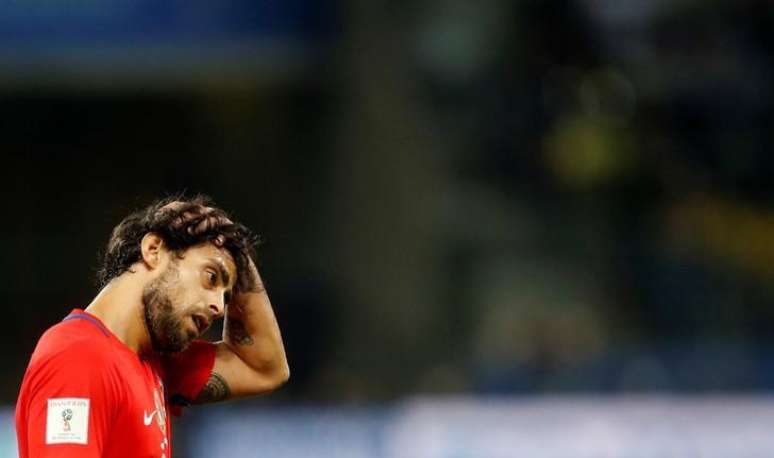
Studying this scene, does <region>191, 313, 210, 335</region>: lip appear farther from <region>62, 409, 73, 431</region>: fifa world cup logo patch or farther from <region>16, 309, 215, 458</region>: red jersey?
<region>62, 409, 73, 431</region>: fifa world cup logo patch

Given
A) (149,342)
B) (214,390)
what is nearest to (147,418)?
(149,342)

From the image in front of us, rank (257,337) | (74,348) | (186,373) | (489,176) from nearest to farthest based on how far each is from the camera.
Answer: (74,348)
(186,373)
(257,337)
(489,176)

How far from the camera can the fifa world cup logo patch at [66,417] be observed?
380 centimetres

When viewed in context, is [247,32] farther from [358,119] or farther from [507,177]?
[507,177]

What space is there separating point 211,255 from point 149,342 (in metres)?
0.29

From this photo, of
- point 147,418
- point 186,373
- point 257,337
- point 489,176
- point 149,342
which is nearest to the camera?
point 147,418

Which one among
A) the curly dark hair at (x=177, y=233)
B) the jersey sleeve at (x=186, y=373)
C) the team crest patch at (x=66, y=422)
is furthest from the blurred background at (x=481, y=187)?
the team crest patch at (x=66, y=422)

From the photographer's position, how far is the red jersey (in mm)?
3812

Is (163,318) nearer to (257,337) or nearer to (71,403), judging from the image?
(71,403)

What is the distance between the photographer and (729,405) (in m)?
9.68

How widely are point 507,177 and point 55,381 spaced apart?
8456 mm

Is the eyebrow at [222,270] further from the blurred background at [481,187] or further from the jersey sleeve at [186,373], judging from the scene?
the blurred background at [481,187]

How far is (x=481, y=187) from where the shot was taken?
12180 mm

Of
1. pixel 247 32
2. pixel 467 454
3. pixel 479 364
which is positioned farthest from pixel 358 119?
pixel 467 454
